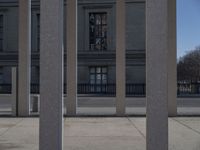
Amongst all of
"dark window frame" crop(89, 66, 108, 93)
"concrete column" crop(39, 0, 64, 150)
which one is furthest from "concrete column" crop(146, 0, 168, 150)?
"dark window frame" crop(89, 66, 108, 93)

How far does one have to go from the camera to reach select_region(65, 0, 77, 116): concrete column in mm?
19266

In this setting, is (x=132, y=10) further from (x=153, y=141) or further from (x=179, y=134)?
(x=153, y=141)

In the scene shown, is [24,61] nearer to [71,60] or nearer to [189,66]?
[71,60]

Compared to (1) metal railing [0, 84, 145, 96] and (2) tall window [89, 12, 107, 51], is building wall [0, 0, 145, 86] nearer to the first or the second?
(2) tall window [89, 12, 107, 51]

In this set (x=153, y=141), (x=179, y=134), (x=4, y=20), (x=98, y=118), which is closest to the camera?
(x=153, y=141)

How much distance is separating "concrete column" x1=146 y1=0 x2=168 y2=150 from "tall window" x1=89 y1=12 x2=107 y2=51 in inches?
1824

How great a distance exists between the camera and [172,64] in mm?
19109

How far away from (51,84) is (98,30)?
157 feet

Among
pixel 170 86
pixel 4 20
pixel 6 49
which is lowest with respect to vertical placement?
pixel 170 86

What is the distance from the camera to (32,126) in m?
15.7

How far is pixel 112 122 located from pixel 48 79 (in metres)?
9.53

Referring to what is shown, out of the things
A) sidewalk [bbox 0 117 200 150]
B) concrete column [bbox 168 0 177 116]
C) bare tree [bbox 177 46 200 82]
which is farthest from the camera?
bare tree [bbox 177 46 200 82]

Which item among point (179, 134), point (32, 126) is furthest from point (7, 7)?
point (179, 134)

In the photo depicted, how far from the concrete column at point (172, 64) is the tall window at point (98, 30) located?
3477cm
